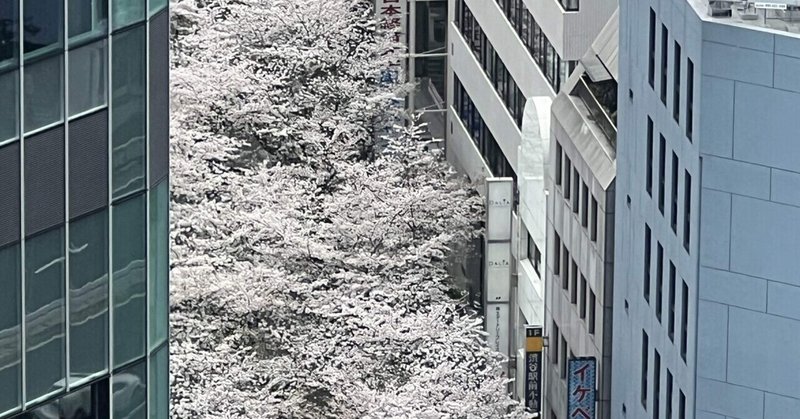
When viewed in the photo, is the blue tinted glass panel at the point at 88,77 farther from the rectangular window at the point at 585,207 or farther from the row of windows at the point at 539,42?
the row of windows at the point at 539,42

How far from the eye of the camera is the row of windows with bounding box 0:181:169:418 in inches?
828

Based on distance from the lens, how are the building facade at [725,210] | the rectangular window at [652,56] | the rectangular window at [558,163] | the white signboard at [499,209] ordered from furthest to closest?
the white signboard at [499,209]
the rectangular window at [558,163]
the rectangular window at [652,56]
the building facade at [725,210]

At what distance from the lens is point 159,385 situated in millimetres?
23484

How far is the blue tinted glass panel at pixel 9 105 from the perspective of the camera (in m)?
20.6

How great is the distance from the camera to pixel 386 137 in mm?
51219

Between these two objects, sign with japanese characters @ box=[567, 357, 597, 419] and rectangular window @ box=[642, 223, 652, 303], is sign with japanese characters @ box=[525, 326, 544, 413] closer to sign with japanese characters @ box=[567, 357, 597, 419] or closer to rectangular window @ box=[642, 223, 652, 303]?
sign with japanese characters @ box=[567, 357, 597, 419]

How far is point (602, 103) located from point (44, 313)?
24.5 metres

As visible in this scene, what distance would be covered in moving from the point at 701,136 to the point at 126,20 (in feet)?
44.3

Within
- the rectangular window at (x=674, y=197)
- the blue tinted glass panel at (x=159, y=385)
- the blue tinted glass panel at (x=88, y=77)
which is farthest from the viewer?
the rectangular window at (x=674, y=197)

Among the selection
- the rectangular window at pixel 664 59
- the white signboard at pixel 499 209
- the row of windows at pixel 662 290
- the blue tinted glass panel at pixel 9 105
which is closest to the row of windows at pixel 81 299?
the blue tinted glass panel at pixel 9 105

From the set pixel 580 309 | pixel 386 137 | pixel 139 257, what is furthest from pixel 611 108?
pixel 139 257

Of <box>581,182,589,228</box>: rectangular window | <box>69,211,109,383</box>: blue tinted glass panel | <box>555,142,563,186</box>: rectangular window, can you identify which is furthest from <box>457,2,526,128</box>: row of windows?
<box>69,211,109,383</box>: blue tinted glass panel

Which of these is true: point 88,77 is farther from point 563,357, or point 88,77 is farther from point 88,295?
point 563,357

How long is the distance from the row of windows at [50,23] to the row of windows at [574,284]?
22121 mm
